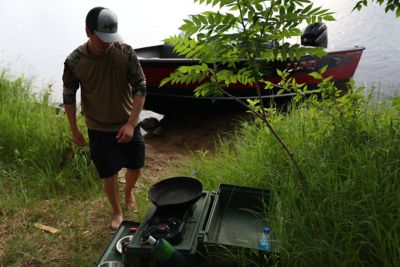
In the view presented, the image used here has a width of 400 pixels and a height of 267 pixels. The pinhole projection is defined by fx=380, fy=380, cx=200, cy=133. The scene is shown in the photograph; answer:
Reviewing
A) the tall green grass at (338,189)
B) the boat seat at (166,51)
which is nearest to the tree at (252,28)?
the tall green grass at (338,189)

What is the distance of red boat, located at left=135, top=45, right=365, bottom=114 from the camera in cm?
646

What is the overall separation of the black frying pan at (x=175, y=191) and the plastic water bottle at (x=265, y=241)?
489 mm

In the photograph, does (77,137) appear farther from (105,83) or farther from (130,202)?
(130,202)

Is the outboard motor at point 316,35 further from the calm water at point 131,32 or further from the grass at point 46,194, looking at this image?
the grass at point 46,194

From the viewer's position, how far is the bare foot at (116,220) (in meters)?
3.19

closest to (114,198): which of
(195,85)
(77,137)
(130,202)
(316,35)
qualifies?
(130,202)

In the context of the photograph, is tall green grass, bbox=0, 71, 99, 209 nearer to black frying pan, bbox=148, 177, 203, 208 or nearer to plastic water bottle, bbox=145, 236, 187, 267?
black frying pan, bbox=148, 177, 203, 208

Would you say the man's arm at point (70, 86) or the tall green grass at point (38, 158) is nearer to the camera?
the man's arm at point (70, 86)

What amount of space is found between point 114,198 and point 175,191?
2.57 feet

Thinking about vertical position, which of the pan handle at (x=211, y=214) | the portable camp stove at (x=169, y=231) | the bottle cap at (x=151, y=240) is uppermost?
the pan handle at (x=211, y=214)

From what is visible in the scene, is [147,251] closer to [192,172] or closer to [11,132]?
[192,172]

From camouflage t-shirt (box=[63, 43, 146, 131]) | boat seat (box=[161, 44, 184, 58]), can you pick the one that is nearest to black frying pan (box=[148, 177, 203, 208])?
camouflage t-shirt (box=[63, 43, 146, 131])

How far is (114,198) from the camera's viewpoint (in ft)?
10.5

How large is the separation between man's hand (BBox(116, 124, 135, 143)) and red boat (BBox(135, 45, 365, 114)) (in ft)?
11.2
